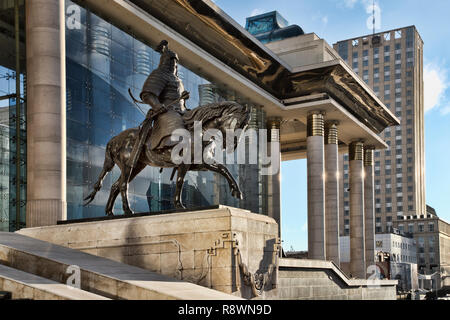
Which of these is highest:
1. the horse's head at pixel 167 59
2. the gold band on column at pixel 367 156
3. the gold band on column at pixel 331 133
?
the gold band on column at pixel 331 133

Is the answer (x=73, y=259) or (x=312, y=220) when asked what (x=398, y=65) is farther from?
(x=73, y=259)

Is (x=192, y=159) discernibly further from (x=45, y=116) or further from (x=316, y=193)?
(x=316, y=193)

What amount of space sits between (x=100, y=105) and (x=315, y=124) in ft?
74.2

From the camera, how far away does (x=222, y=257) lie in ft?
44.7

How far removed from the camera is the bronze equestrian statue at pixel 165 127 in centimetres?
1556

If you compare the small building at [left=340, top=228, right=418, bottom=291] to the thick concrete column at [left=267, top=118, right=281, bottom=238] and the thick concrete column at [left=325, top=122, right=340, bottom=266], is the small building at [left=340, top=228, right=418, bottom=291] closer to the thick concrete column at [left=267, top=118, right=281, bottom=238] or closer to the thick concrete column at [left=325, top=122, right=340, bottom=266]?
the thick concrete column at [left=325, top=122, right=340, bottom=266]

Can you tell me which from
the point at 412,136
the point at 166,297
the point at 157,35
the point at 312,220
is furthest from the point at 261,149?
the point at 412,136

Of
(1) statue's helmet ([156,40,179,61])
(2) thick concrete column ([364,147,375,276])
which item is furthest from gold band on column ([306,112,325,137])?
(1) statue's helmet ([156,40,179,61])

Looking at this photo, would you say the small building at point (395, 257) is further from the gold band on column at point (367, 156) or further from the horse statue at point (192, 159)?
the horse statue at point (192, 159)

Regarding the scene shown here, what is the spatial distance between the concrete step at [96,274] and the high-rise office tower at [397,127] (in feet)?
414

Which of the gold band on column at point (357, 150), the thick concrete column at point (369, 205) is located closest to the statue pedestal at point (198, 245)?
the gold band on column at point (357, 150)

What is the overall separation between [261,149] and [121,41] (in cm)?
1911

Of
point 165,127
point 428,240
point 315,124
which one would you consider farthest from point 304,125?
point 428,240

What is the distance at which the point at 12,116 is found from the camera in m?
25.0
